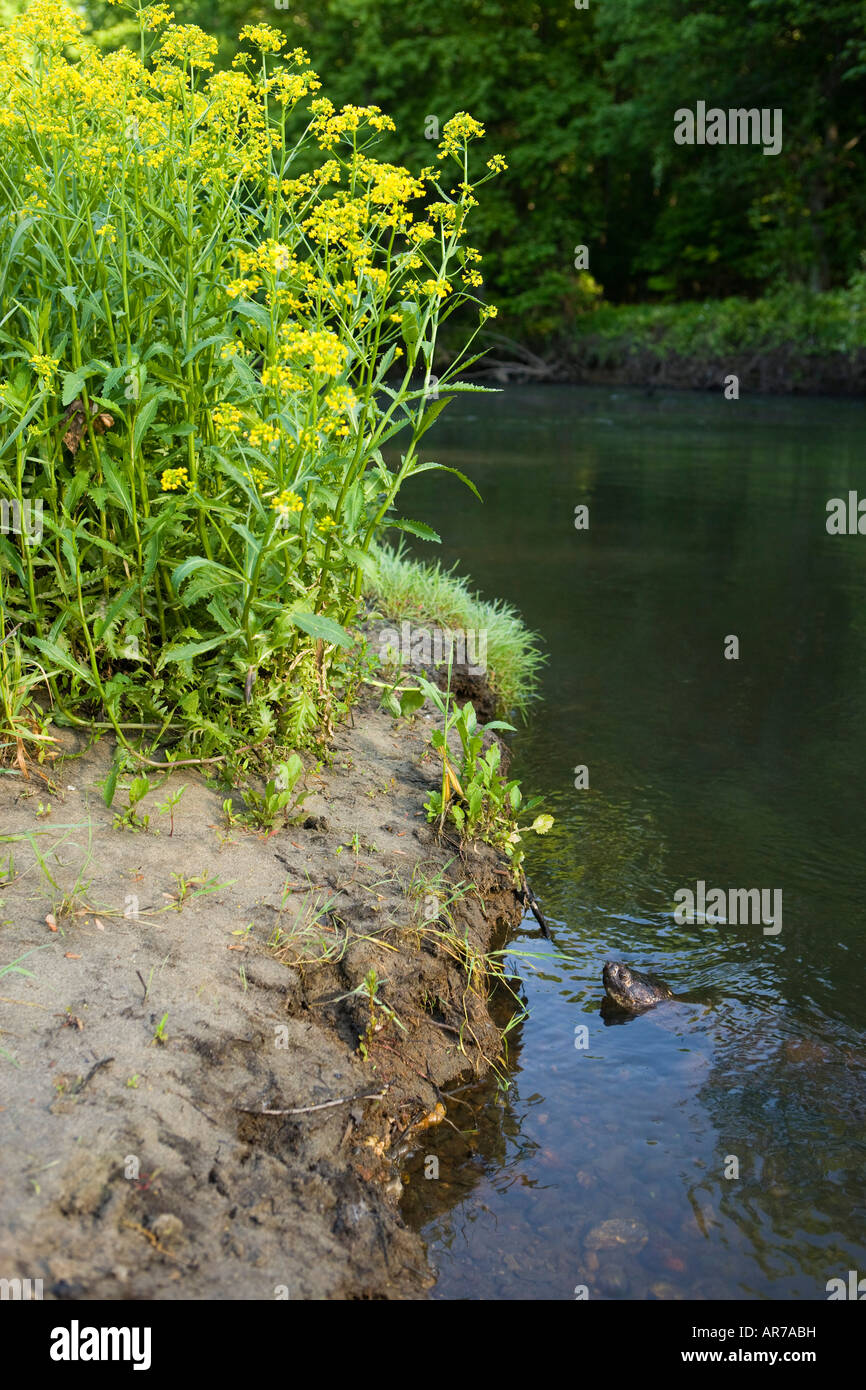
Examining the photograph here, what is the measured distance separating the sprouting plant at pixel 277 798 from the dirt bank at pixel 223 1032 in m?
0.06

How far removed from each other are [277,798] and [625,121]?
2525 cm

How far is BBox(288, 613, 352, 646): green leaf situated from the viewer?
11.2ft

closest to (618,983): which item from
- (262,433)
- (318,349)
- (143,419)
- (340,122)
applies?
(262,433)

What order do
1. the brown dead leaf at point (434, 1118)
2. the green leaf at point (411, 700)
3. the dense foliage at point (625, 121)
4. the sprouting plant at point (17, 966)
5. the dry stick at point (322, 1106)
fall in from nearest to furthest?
the dry stick at point (322, 1106), the sprouting plant at point (17, 966), the brown dead leaf at point (434, 1118), the green leaf at point (411, 700), the dense foliage at point (625, 121)

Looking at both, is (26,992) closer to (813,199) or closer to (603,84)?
(813,199)

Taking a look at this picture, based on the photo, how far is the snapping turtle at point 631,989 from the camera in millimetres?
3541

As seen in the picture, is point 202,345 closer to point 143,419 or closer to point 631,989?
point 143,419

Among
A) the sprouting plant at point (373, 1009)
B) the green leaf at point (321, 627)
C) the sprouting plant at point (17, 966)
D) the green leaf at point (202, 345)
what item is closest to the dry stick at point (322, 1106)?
the sprouting plant at point (373, 1009)

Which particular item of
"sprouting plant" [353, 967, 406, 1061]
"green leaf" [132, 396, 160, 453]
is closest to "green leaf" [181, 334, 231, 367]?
"green leaf" [132, 396, 160, 453]

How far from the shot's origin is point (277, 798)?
3576 millimetres

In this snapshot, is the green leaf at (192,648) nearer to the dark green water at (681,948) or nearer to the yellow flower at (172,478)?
the yellow flower at (172,478)

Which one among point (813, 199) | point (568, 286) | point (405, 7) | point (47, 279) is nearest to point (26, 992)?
point (47, 279)

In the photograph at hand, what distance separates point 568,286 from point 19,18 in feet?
85.7

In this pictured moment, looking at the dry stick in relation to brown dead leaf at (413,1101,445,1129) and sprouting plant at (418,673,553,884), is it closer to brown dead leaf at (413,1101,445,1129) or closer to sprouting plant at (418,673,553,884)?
brown dead leaf at (413,1101,445,1129)
